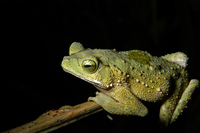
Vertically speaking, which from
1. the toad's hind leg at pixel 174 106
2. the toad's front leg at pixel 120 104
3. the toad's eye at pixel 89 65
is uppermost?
the toad's eye at pixel 89 65

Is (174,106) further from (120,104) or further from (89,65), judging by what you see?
(89,65)

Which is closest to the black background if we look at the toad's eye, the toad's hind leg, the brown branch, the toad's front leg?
the toad's hind leg

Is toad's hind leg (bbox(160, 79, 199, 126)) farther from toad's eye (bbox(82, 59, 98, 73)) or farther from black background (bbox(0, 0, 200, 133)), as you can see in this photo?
toad's eye (bbox(82, 59, 98, 73))

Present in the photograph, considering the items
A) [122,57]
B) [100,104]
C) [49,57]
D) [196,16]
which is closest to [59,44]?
[49,57]

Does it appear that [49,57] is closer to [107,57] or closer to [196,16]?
[107,57]

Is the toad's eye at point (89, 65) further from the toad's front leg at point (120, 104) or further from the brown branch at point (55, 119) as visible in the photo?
the brown branch at point (55, 119)

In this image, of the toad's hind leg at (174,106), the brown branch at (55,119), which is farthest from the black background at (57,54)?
the brown branch at (55,119)

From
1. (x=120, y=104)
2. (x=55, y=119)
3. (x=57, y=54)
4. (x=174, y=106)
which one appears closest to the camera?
(x=55, y=119)

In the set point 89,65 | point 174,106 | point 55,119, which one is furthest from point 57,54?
point 174,106
